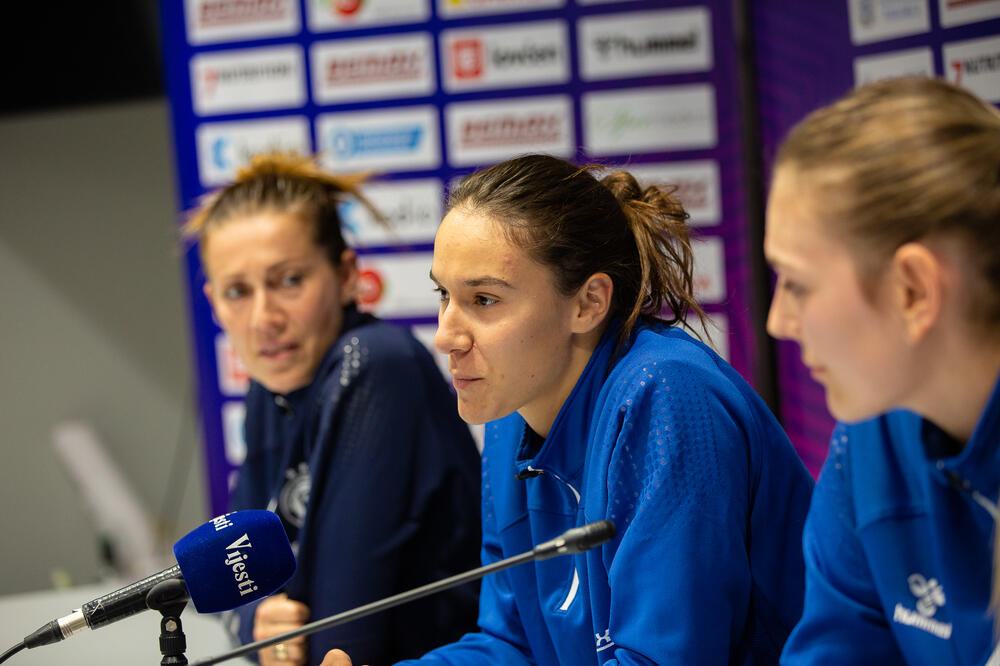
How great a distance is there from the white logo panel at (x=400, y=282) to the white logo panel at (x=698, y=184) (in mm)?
800

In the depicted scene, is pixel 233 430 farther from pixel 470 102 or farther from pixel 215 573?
pixel 215 573

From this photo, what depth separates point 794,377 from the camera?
313cm

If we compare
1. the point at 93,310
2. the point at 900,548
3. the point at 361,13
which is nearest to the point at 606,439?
the point at 900,548

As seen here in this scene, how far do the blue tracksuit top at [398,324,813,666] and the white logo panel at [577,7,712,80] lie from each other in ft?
6.34

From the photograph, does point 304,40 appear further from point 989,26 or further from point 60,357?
point 989,26

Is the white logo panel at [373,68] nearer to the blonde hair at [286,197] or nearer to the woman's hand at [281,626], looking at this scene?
the blonde hair at [286,197]

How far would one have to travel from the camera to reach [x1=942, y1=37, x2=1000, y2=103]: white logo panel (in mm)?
2467

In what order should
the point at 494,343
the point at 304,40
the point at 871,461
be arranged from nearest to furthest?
1. the point at 871,461
2. the point at 494,343
3. the point at 304,40

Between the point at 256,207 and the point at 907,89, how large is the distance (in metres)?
1.38

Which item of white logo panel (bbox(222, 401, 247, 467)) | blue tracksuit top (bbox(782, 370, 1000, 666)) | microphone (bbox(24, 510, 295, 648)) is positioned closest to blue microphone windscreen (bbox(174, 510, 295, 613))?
microphone (bbox(24, 510, 295, 648))

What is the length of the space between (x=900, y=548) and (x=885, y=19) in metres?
2.08

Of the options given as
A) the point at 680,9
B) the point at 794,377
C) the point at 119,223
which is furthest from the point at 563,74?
the point at 119,223

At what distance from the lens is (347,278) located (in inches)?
84.7

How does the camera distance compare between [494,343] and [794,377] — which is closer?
[494,343]
